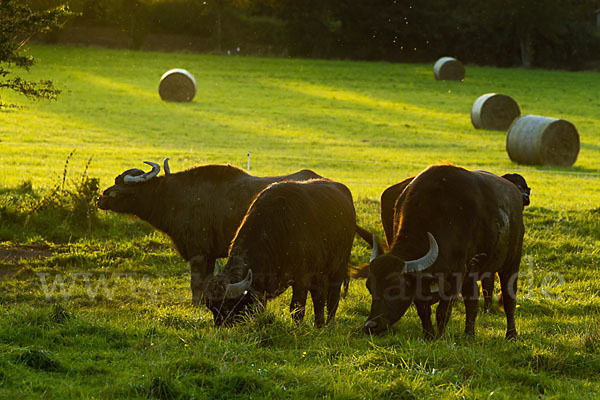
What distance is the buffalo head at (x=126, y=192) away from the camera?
12570mm

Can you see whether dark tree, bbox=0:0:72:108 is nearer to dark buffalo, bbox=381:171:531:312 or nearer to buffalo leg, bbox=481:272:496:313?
dark buffalo, bbox=381:171:531:312

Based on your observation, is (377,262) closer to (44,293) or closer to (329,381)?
(329,381)

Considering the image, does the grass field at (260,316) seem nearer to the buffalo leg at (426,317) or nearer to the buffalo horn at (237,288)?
the buffalo leg at (426,317)

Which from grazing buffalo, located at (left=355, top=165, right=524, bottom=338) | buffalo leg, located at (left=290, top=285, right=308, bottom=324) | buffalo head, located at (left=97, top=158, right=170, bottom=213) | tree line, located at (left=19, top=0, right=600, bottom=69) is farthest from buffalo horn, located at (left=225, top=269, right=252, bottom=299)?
tree line, located at (left=19, top=0, right=600, bottom=69)

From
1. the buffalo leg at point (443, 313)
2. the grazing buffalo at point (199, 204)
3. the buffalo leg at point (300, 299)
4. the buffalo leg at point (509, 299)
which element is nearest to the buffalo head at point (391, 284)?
the buffalo leg at point (443, 313)

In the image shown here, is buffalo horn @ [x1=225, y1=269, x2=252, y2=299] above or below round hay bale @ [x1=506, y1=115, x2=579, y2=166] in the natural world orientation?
below

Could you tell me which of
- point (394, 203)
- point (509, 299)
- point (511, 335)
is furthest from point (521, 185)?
point (511, 335)

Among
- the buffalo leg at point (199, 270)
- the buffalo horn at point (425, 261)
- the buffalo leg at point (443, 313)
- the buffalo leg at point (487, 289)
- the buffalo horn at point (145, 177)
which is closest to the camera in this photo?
the buffalo horn at point (425, 261)

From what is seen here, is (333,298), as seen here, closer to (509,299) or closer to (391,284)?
(391,284)

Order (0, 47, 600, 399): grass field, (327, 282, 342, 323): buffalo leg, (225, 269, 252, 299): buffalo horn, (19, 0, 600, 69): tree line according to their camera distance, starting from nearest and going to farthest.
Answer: (0, 47, 600, 399): grass field
(225, 269, 252, 299): buffalo horn
(327, 282, 342, 323): buffalo leg
(19, 0, 600, 69): tree line

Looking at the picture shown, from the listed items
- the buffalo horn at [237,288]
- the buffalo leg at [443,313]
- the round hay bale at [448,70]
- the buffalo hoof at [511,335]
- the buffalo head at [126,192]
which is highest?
the round hay bale at [448,70]

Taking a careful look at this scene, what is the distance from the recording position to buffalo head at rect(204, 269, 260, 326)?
8523 mm

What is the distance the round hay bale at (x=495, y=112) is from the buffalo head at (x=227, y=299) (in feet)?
98.7

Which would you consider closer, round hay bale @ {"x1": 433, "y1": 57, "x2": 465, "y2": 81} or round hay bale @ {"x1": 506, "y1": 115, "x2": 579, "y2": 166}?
round hay bale @ {"x1": 506, "y1": 115, "x2": 579, "y2": 166}
